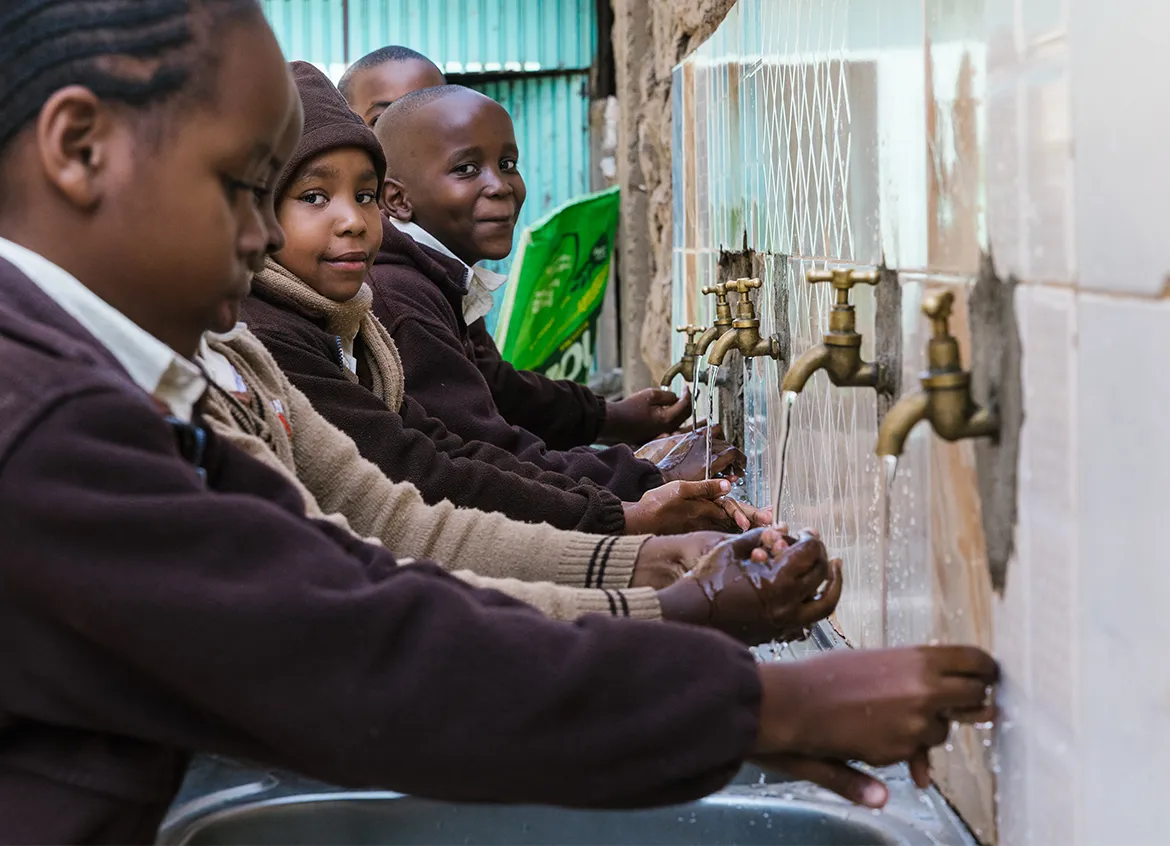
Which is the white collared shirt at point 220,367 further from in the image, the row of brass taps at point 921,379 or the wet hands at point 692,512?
the wet hands at point 692,512

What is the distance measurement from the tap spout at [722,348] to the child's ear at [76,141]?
1.24 meters

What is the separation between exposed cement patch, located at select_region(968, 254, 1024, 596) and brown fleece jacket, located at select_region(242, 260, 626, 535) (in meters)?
1.10

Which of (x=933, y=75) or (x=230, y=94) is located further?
(x=933, y=75)

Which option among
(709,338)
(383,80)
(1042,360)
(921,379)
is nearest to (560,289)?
(383,80)

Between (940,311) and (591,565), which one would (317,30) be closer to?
(591,565)

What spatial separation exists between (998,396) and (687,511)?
1.10 m

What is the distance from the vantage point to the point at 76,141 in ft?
3.21

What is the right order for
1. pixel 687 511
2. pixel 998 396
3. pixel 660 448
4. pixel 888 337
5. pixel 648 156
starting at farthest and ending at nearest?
pixel 648 156 < pixel 660 448 < pixel 687 511 < pixel 888 337 < pixel 998 396

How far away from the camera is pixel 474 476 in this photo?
7.12 ft

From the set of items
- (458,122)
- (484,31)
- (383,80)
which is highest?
(484,31)

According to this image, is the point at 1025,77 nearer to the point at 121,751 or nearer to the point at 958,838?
the point at 958,838

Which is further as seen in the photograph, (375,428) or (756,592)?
(375,428)

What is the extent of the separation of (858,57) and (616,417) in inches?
76.3

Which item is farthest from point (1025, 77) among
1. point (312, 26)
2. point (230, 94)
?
point (312, 26)
